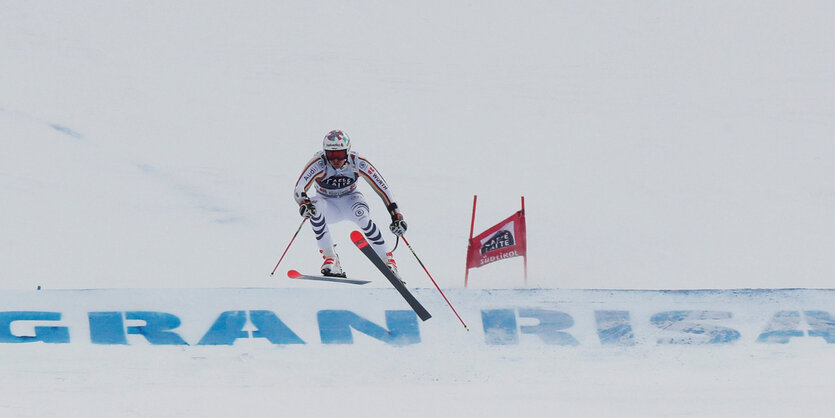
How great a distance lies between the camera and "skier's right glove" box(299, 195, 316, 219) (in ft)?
22.8

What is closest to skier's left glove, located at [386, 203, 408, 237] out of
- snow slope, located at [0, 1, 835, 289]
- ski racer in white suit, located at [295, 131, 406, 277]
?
ski racer in white suit, located at [295, 131, 406, 277]

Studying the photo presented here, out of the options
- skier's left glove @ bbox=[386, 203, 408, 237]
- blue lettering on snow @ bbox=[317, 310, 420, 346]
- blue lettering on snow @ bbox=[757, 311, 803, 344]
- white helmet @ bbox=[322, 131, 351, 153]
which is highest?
white helmet @ bbox=[322, 131, 351, 153]

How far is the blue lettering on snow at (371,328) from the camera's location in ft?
22.5

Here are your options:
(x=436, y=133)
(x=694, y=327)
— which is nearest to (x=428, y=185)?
(x=436, y=133)

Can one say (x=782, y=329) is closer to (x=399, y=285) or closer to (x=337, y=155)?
(x=399, y=285)

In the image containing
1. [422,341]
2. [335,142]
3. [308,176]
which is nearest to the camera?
[335,142]

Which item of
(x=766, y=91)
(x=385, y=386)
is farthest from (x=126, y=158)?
(x=766, y=91)

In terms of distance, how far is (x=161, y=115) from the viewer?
13109 millimetres

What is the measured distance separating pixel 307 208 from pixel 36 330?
103 inches

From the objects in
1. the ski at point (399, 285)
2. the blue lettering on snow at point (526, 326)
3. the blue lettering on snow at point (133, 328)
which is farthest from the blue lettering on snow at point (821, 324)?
the blue lettering on snow at point (133, 328)

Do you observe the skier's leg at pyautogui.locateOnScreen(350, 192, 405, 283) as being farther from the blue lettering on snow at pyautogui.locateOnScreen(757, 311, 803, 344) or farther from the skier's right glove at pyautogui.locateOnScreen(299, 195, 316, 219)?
the blue lettering on snow at pyautogui.locateOnScreen(757, 311, 803, 344)

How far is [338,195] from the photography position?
7.29 m

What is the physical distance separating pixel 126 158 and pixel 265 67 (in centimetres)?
380

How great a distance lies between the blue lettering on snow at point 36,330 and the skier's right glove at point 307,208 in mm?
2339
